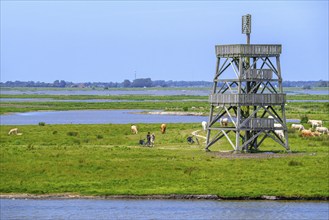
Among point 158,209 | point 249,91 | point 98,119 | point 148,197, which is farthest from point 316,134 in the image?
point 98,119

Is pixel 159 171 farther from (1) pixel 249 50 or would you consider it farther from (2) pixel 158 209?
(1) pixel 249 50

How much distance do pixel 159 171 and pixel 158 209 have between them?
8.54 m

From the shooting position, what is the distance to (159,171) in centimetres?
5575

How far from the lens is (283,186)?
5147 cm

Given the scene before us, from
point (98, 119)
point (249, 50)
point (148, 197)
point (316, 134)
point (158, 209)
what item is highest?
point (249, 50)

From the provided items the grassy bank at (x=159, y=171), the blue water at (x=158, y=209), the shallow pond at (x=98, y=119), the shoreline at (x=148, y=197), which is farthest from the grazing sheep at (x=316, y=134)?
the shallow pond at (x=98, y=119)

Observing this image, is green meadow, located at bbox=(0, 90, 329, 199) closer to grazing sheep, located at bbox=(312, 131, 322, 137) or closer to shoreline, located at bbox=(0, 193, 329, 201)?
shoreline, located at bbox=(0, 193, 329, 201)

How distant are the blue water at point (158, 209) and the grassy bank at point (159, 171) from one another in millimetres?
1528

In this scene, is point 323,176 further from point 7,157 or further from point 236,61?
point 7,157

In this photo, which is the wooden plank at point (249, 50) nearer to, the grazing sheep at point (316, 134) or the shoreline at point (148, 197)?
the grazing sheep at point (316, 134)

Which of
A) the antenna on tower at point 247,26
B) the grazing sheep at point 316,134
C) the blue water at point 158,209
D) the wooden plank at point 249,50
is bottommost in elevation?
the blue water at point 158,209

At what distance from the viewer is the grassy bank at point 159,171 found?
169 feet

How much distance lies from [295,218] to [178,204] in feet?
22.6

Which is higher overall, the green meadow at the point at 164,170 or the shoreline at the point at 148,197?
the green meadow at the point at 164,170
